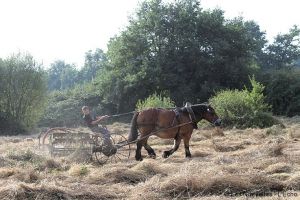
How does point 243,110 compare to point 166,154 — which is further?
point 243,110

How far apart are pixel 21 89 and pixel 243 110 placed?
17.1 m

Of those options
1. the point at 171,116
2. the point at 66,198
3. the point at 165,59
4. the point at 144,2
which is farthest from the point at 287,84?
the point at 66,198

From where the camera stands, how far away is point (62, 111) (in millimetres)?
40562

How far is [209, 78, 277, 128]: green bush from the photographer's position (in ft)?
73.4

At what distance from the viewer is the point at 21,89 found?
3272cm

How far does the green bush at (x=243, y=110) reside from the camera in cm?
2236

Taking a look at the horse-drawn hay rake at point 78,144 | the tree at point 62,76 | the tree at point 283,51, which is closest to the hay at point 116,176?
the horse-drawn hay rake at point 78,144

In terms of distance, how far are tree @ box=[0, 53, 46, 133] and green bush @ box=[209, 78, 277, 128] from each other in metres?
14.8

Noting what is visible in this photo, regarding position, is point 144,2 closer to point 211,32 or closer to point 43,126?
point 211,32

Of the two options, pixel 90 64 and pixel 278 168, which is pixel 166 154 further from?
→ pixel 90 64

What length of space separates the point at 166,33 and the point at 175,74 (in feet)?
12.5

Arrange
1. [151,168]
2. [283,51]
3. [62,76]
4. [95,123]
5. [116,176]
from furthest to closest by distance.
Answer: [62,76] < [283,51] < [95,123] < [151,168] < [116,176]

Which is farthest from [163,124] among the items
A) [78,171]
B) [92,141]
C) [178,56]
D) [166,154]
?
[178,56]

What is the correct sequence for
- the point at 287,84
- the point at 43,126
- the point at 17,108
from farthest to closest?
1. the point at 43,126
2. the point at 287,84
3. the point at 17,108
